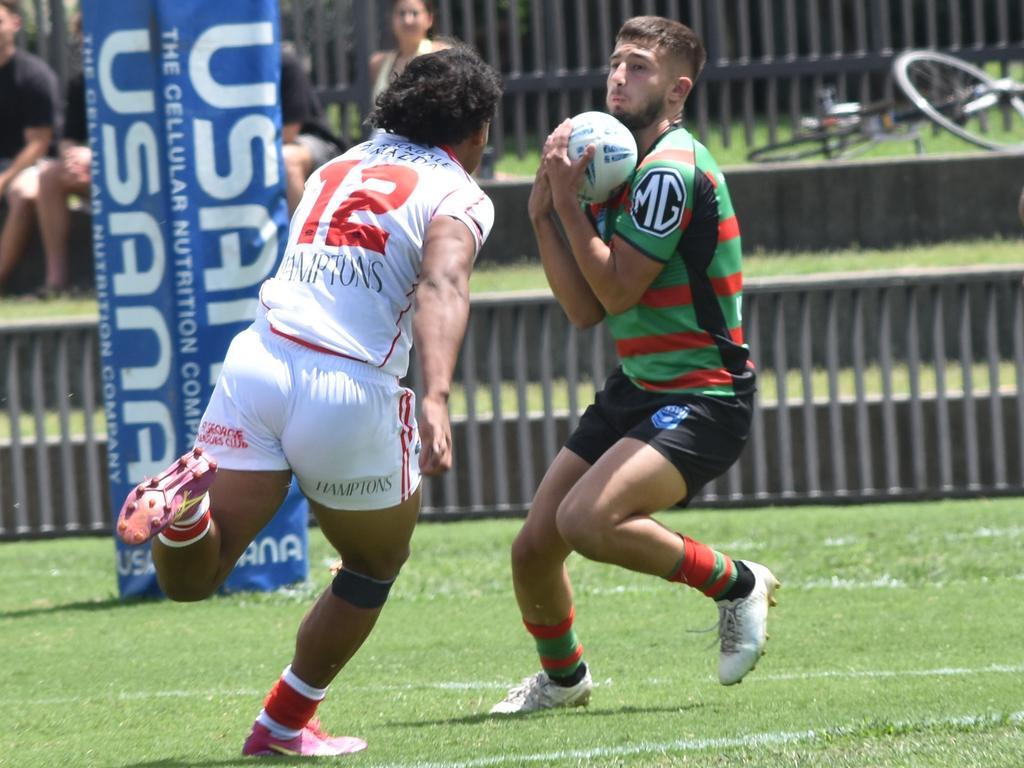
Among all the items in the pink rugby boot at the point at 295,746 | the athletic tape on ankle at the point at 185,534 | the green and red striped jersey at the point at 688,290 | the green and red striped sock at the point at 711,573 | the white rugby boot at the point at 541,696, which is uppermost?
the green and red striped jersey at the point at 688,290

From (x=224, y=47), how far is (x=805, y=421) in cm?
418

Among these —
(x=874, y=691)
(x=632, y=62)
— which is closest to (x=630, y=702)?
(x=874, y=691)

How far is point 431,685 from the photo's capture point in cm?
604

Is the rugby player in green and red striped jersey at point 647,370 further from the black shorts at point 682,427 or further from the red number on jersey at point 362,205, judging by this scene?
the red number on jersey at point 362,205

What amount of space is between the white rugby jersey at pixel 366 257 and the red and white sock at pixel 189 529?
0.51 meters

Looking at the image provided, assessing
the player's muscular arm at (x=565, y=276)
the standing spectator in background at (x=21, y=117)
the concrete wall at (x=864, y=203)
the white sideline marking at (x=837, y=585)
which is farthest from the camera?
the concrete wall at (x=864, y=203)

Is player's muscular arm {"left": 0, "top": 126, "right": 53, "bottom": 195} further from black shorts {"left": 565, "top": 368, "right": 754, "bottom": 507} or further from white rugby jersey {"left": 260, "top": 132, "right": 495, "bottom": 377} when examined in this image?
white rugby jersey {"left": 260, "top": 132, "right": 495, "bottom": 377}

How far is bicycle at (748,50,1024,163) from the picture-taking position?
14.2m

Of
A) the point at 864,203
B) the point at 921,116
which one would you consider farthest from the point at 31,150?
the point at 921,116

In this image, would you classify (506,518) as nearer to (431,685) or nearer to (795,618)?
(795,618)

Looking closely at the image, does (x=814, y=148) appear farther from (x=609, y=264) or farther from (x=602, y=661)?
(x=609, y=264)

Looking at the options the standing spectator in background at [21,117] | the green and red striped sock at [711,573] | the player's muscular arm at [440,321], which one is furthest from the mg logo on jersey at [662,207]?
the standing spectator in background at [21,117]

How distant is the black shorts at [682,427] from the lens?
532 cm

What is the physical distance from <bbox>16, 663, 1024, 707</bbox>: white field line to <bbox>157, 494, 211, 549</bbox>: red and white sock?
1.58 metres
